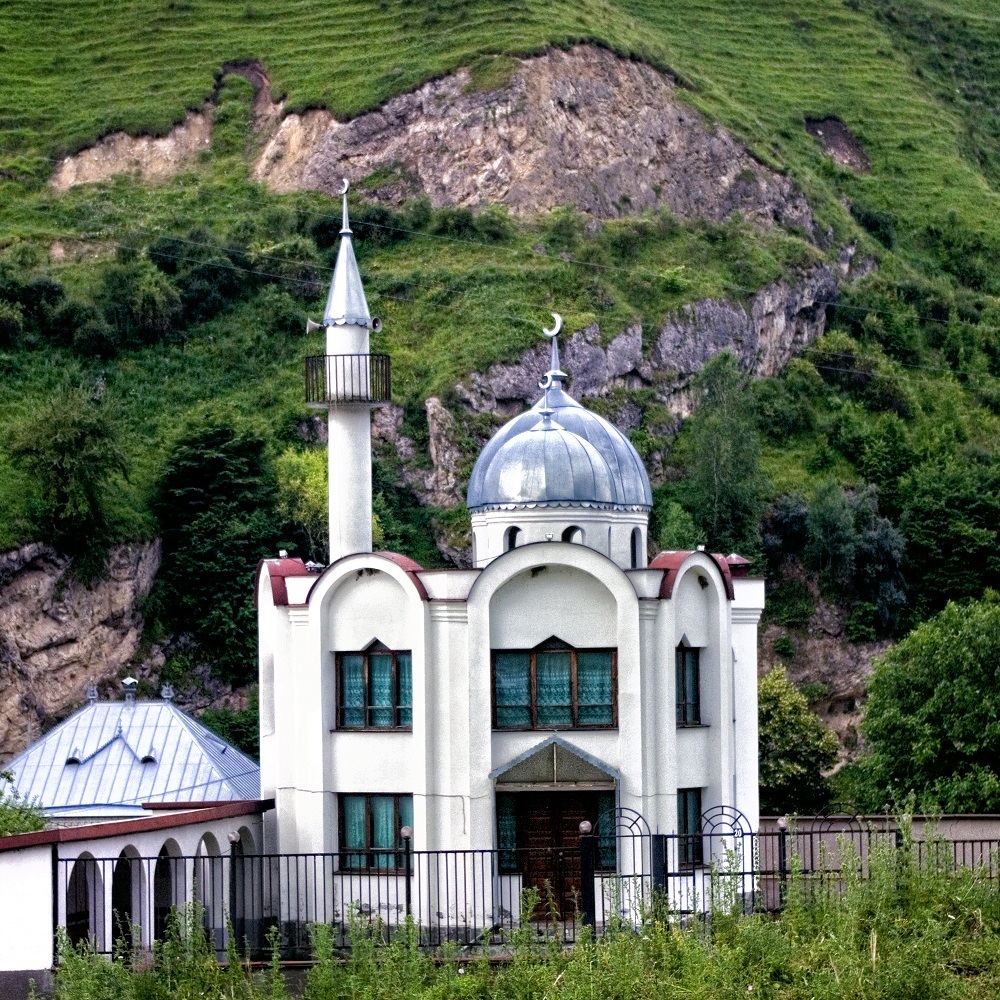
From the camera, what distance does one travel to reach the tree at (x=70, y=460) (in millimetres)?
62500

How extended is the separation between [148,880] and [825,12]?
3859 inches

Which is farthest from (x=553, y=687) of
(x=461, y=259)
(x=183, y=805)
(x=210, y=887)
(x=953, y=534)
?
(x=461, y=259)

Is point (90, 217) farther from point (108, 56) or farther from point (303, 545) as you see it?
point (303, 545)

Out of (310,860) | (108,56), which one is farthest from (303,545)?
(108,56)

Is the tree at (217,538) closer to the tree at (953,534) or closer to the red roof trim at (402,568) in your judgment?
the tree at (953,534)

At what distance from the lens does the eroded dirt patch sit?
351 feet

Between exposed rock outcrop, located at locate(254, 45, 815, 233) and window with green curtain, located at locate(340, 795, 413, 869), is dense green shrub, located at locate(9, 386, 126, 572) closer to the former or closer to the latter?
window with green curtain, located at locate(340, 795, 413, 869)

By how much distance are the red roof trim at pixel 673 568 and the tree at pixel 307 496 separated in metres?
29.7

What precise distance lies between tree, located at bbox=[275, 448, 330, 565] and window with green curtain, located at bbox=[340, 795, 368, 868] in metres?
30.2

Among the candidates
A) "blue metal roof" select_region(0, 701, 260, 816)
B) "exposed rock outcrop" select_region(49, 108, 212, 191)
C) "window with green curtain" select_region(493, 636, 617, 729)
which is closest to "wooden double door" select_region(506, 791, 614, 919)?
"window with green curtain" select_region(493, 636, 617, 729)

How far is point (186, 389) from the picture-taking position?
76500mm

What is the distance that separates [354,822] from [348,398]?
848cm

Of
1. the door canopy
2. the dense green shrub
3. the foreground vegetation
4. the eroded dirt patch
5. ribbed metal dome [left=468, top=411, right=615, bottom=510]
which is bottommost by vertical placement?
the foreground vegetation

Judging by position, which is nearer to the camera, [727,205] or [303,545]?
[303,545]
